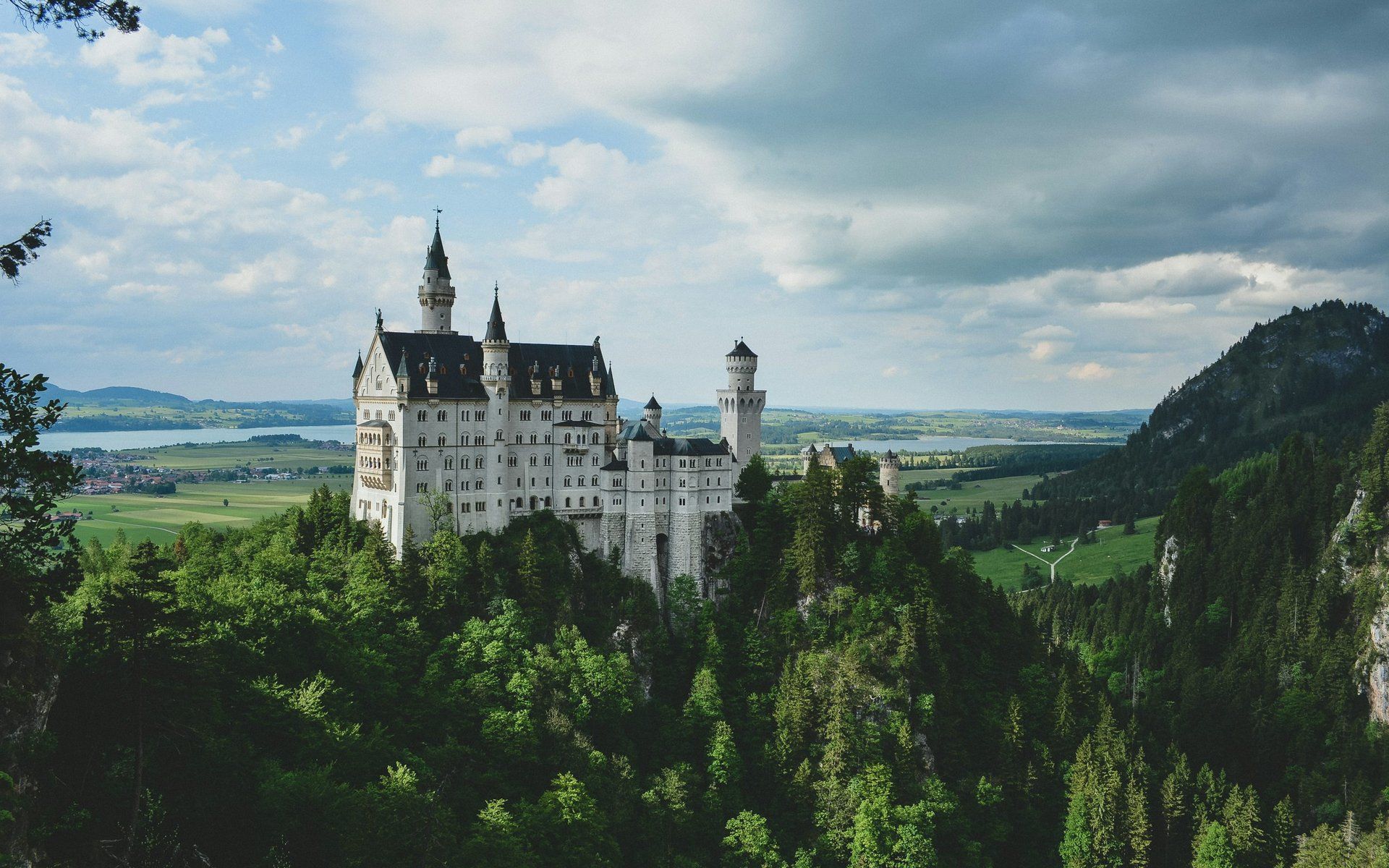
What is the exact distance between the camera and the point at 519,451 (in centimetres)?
9331

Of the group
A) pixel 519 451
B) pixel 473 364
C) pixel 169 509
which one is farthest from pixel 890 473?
pixel 169 509

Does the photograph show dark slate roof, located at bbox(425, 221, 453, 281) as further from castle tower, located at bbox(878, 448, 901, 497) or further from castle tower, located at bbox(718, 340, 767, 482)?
castle tower, located at bbox(878, 448, 901, 497)

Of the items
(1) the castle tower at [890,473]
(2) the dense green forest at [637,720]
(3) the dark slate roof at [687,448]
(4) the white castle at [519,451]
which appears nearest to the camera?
(2) the dense green forest at [637,720]

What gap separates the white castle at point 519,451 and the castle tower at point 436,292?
0.12m

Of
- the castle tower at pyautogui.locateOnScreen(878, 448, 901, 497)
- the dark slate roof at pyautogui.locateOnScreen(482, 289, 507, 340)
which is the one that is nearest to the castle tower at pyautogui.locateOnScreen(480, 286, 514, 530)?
the dark slate roof at pyautogui.locateOnScreen(482, 289, 507, 340)

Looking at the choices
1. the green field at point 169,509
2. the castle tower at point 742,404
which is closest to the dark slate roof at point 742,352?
the castle tower at point 742,404

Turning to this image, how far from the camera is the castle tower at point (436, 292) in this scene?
96.2m

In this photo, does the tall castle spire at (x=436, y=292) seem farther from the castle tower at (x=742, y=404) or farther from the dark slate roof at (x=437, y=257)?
the castle tower at (x=742, y=404)

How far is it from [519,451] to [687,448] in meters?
15.8

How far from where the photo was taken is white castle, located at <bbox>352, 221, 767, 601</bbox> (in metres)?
87.3

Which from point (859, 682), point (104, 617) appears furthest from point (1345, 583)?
point (104, 617)

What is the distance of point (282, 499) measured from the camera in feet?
599

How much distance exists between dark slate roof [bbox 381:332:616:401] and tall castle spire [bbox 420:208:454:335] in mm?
5296

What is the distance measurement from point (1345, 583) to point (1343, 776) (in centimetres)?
4014
